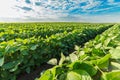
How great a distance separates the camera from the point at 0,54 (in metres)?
2.67

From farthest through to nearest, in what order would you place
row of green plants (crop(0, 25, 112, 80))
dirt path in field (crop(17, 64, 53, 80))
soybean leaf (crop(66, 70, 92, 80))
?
dirt path in field (crop(17, 64, 53, 80)) < row of green plants (crop(0, 25, 112, 80)) < soybean leaf (crop(66, 70, 92, 80))

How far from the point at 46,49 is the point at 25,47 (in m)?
1.53

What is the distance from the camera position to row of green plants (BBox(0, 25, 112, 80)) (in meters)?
2.90

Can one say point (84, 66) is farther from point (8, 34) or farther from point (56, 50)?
point (8, 34)

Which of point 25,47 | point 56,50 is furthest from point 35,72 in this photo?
point 25,47

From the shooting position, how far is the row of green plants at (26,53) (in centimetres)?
290

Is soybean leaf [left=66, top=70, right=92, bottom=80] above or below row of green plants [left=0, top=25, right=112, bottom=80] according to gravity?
above

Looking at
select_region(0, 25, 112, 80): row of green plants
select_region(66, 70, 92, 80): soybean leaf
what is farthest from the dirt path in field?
select_region(66, 70, 92, 80): soybean leaf

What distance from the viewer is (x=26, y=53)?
132 inches

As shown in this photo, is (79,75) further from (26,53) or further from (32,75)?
(32,75)

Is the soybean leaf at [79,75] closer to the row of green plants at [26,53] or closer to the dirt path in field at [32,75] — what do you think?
the row of green plants at [26,53]

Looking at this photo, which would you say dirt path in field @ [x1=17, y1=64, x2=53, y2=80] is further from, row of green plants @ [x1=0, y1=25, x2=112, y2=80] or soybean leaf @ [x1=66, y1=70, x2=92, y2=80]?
soybean leaf @ [x1=66, y1=70, x2=92, y2=80]

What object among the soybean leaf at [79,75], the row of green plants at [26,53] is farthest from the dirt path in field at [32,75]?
the soybean leaf at [79,75]

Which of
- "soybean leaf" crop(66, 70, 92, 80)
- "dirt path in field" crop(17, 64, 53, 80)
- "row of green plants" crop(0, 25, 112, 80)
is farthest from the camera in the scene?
"dirt path in field" crop(17, 64, 53, 80)
